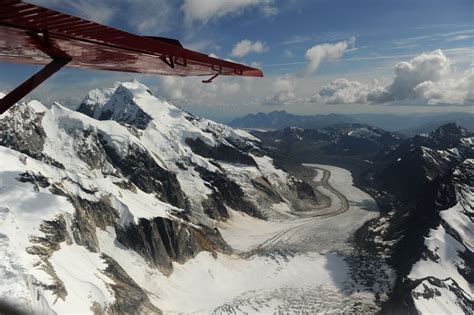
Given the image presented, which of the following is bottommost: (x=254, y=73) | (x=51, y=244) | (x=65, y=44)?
(x=51, y=244)

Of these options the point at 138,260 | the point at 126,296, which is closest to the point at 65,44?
the point at 126,296

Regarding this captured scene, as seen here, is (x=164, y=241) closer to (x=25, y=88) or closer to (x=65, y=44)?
(x=65, y=44)

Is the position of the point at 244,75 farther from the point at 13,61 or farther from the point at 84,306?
the point at 84,306

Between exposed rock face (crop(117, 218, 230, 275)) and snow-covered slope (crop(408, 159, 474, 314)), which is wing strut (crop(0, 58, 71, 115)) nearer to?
snow-covered slope (crop(408, 159, 474, 314))

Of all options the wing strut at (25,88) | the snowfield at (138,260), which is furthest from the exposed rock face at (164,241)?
the wing strut at (25,88)

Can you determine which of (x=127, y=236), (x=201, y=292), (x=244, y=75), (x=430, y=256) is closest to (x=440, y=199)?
(x=430, y=256)

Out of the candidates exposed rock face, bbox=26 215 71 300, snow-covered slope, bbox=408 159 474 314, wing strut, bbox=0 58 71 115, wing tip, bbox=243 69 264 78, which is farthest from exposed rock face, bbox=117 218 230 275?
wing strut, bbox=0 58 71 115

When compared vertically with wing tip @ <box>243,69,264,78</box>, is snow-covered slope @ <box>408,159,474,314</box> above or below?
below

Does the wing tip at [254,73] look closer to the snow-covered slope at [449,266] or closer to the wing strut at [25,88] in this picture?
the wing strut at [25,88]
